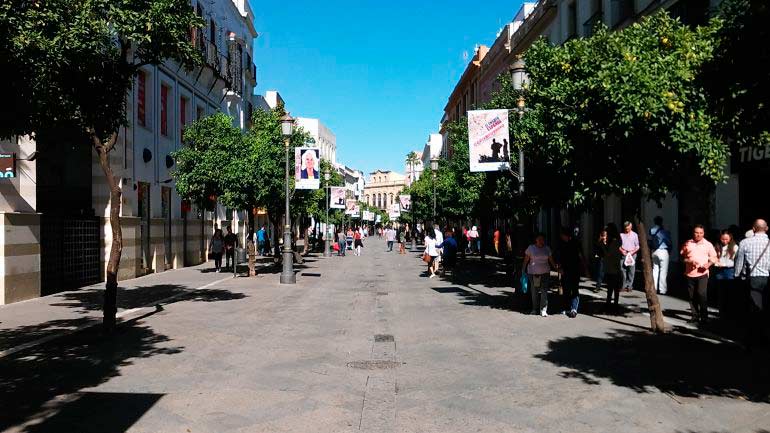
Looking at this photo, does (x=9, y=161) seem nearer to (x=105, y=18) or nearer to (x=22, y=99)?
(x=105, y=18)

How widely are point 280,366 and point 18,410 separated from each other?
283 centimetres

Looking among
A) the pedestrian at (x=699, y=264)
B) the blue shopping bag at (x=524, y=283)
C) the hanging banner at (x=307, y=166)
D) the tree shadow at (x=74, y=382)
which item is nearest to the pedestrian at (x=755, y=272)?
the pedestrian at (x=699, y=264)

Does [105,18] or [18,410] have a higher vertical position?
[105,18]

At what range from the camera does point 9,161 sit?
1348 cm

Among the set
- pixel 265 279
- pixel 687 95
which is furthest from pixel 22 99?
pixel 265 279

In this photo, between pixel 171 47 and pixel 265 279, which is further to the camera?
pixel 265 279

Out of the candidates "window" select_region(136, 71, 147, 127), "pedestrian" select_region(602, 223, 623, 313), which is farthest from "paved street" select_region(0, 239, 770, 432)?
"window" select_region(136, 71, 147, 127)

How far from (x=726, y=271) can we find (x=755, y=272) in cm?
305

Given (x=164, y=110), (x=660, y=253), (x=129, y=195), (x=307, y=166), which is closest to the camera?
(x=660, y=253)

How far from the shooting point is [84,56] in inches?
375

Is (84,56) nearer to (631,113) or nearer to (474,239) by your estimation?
(631,113)

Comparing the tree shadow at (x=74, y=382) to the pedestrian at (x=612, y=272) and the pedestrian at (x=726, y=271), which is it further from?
the pedestrian at (x=726, y=271)

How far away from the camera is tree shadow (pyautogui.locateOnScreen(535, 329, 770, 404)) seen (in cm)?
682

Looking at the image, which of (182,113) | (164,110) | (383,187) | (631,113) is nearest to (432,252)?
(164,110)
